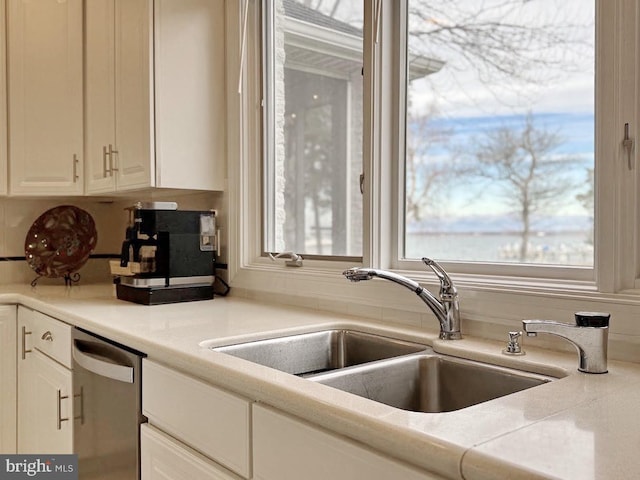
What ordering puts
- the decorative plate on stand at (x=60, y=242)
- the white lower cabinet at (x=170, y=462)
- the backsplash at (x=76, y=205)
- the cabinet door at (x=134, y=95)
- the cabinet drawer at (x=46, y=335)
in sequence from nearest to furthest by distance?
the white lower cabinet at (x=170, y=462) < the cabinet drawer at (x=46, y=335) < the cabinet door at (x=134, y=95) < the decorative plate on stand at (x=60, y=242) < the backsplash at (x=76, y=205)

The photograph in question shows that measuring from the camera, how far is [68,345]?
6.28 ft

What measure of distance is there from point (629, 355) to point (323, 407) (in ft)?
2.30

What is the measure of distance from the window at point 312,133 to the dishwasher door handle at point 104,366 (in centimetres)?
85

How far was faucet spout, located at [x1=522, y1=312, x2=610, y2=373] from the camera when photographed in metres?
1.08

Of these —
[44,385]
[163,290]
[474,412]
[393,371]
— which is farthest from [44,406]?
[474,412]

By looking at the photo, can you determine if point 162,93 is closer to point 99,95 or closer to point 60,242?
point 99,95

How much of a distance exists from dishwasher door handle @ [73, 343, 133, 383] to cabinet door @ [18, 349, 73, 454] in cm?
20

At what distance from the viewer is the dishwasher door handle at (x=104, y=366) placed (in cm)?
151

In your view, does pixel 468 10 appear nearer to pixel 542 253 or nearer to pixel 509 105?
pixel 509 105

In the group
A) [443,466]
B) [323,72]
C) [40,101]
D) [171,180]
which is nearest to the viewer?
[443,466]

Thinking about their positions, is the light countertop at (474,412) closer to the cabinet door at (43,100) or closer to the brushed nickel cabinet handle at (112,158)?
the brushed nickel cabinet handle at (112,158)

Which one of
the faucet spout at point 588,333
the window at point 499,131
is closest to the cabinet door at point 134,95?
the window at point 499,131

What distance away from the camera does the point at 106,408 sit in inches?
64.6

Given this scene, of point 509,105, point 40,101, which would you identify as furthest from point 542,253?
point 40,101
